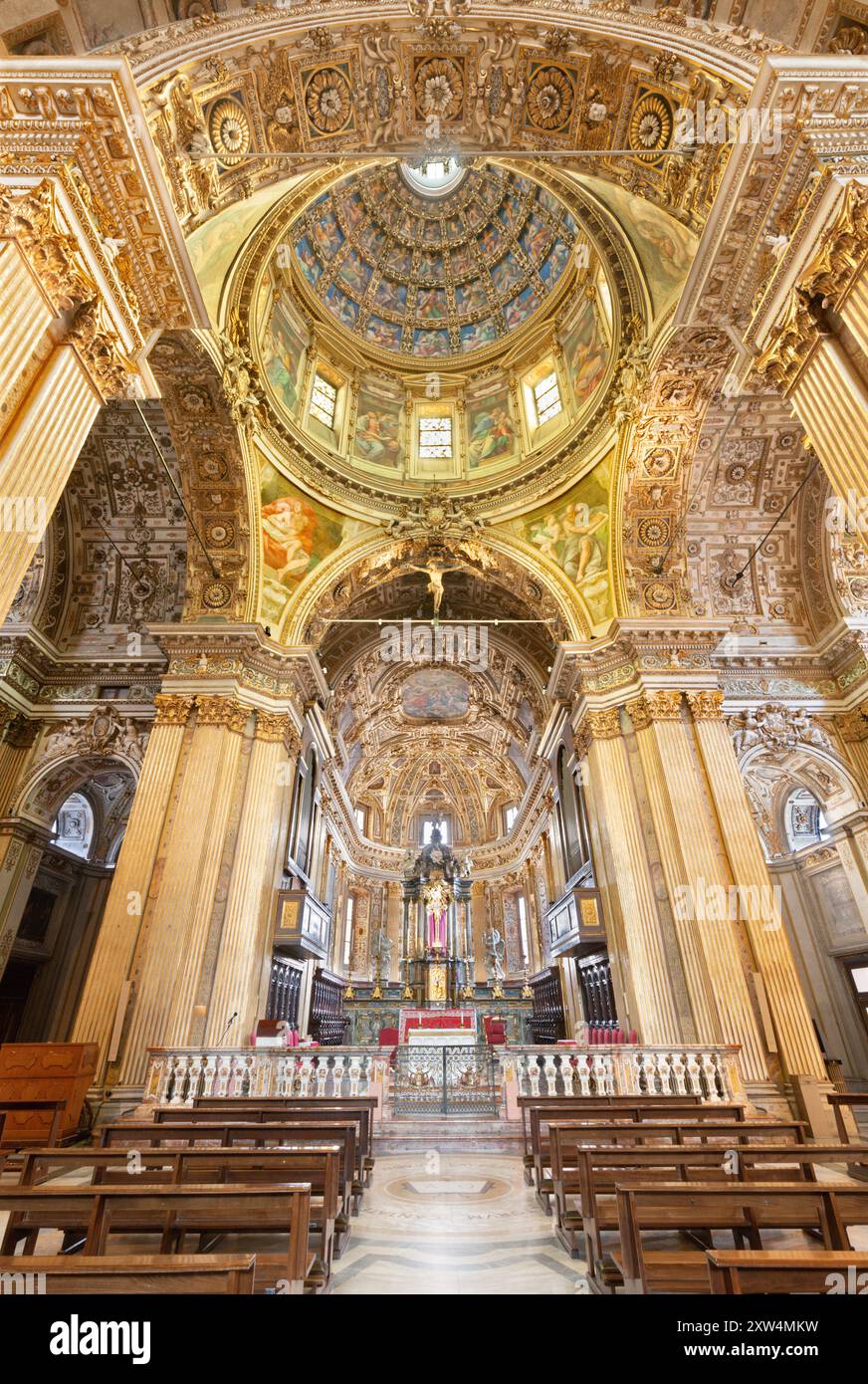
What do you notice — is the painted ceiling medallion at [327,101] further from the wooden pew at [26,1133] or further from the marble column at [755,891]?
the wooden pew at [26,1133]

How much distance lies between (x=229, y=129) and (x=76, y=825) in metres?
16.6

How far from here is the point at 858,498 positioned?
18.5 feet

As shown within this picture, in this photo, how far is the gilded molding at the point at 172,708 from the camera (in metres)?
12.8

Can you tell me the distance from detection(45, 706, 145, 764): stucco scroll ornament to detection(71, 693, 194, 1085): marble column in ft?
5.40

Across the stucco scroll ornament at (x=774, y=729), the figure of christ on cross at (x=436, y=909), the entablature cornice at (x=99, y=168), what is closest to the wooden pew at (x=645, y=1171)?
the entablature cornice at (x=99, y=168)

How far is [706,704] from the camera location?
12.9 m

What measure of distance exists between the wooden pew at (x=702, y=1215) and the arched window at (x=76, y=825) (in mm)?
17032

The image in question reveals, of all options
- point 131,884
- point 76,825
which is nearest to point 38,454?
point 131,884

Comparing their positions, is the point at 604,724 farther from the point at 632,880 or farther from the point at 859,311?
the point at 859,311

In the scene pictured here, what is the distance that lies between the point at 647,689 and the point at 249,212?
1142cm

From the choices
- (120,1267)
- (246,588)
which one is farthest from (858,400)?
(246,588)

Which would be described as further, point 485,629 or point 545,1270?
point 485,629
